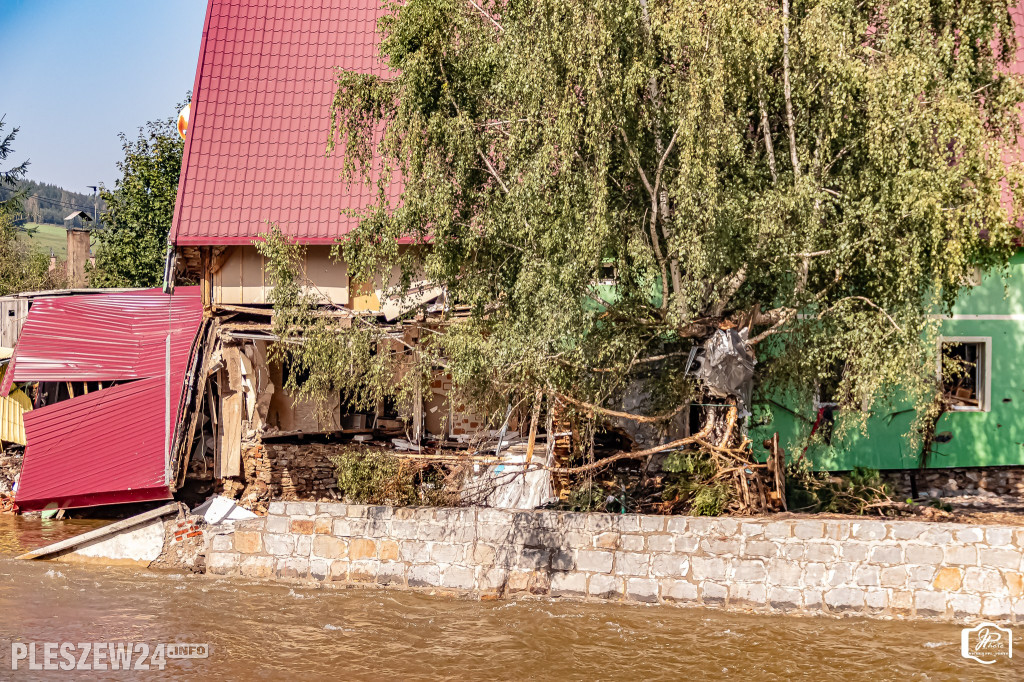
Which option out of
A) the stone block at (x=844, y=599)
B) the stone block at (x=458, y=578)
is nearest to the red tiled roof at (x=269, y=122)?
the stone block at (x=458, y=578)

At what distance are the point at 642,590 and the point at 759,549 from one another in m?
1.27

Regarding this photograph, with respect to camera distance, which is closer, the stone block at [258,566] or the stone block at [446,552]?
the stone block at [446,552]

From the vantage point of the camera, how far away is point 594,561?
9250 mm

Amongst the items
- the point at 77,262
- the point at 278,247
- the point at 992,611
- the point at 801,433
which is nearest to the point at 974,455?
the point at 801,433

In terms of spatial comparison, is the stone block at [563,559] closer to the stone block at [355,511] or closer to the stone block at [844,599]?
the stone block at [355,511]

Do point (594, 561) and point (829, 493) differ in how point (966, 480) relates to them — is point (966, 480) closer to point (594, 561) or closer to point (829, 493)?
point (829, 493)

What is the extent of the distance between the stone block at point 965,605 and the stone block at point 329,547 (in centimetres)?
625

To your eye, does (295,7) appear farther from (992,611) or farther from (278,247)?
(992,611)

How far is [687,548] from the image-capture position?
905 cm

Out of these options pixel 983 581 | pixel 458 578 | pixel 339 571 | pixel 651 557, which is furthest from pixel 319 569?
pixel 983 581

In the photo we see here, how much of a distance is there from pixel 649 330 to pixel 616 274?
28.9 inches

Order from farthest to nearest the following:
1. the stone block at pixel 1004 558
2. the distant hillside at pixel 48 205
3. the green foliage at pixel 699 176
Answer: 1. the distant hillside at pixel 48 205
2. the green foliage at pixel 699 176
3. the stone block at pixel 1004 558

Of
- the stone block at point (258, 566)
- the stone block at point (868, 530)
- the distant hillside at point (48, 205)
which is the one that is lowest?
the stone block at point (258, 566)

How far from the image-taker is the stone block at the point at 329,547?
9766mm
